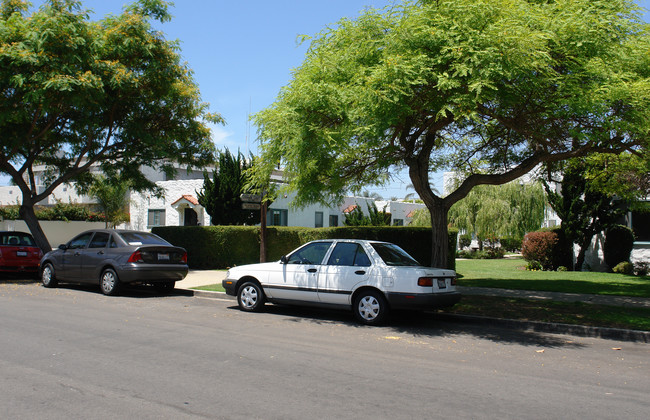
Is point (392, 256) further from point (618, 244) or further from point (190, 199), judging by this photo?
point (190, 199)

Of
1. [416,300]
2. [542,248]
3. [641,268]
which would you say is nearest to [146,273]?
[416,300]

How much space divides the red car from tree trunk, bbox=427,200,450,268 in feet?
41.8

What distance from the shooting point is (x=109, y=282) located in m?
12.8

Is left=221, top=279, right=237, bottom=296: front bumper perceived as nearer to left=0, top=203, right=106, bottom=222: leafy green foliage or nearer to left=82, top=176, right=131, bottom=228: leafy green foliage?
left=82, top=176, right=131, bottom=228: leafy green foliage

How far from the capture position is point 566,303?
37.2 feet

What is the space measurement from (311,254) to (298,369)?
4313 mm

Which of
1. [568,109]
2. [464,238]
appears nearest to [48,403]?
[568,109]

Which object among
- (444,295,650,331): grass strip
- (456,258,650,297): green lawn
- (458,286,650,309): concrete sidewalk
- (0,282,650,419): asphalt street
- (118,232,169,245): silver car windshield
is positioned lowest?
(0,282,650,419): asphalt street

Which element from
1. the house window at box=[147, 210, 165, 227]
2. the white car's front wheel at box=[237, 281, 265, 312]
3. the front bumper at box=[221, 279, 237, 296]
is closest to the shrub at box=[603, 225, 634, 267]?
the white car's front wheel at box=[237, 281, 265, 312]

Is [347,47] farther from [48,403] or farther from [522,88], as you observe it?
[48,403]

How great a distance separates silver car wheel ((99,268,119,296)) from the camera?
41.7 feet

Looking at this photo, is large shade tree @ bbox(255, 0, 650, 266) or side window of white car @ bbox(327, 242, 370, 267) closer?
Answer: large shade tree @ bbox(255, 0, 650, 266)

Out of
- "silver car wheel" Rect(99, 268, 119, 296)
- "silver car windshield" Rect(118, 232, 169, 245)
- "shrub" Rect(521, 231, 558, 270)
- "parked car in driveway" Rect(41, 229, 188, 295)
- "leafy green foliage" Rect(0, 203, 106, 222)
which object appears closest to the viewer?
"parked car in driveway" Rect(41, 229, 188, 295)

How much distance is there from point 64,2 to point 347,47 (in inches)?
432
